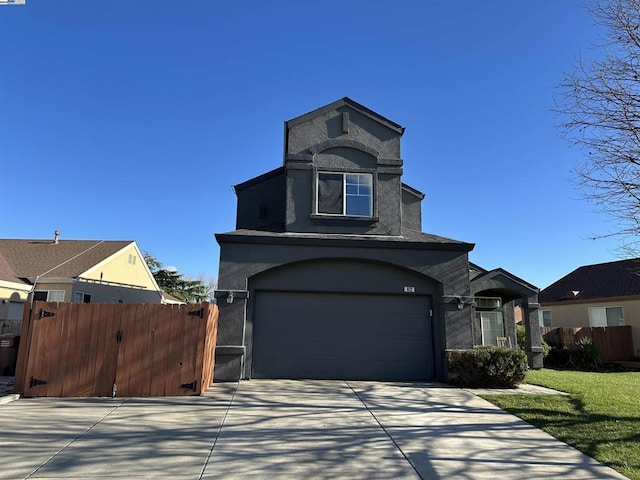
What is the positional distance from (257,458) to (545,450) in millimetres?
4055

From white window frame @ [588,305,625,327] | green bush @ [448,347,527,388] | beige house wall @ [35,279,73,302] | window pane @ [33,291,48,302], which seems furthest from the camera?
white window frame @ [588,305,625,327]

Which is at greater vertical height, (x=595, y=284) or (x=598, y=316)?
(x=595, y=284)

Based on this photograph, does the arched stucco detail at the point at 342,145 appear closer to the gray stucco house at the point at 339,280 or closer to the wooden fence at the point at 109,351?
the gray stucco house at the point at 339,280

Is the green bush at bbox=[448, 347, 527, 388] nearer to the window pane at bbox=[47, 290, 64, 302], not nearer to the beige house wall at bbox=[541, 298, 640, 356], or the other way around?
the beige house wall at bbox=[541, 298, 640, 356]

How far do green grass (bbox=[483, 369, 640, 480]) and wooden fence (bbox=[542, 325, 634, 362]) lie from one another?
7446 mm

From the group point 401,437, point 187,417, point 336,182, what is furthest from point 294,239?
point 401,437

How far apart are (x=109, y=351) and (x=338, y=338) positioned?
5723 millimetres

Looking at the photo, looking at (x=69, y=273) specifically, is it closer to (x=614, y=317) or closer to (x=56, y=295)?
(x=56, y=295)

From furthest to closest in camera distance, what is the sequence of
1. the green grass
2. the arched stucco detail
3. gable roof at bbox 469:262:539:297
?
gable roof at bbox 469:262:539:297
the arched stucco detail
the green grass

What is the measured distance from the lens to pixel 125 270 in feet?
80.8

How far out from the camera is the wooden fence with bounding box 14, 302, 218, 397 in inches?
360

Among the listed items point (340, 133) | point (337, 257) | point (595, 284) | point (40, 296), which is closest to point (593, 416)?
point (337, 257)

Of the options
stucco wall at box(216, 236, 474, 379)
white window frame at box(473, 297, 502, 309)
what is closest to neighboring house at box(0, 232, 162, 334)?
stucco wall at box(216, 236, 474, 379)

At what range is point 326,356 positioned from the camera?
12016 mm
